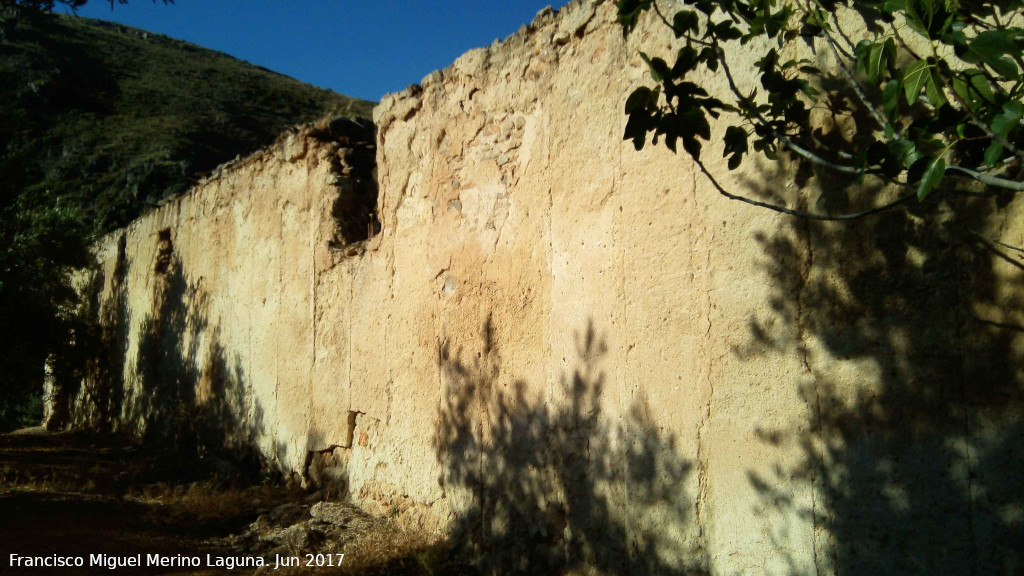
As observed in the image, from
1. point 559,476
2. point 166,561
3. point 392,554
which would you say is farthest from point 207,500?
point 559,476

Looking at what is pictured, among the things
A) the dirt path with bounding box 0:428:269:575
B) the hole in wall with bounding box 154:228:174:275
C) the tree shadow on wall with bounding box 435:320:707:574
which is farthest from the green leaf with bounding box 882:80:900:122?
the hole in wall with bounding box 154:228:174:275

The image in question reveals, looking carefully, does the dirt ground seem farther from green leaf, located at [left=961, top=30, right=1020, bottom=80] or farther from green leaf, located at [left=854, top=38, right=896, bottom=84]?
green leaf, located at [left=961, top=30, right=1020, bottom=80]

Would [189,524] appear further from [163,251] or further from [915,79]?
[915,79]

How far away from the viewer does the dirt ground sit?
4180 millimetres

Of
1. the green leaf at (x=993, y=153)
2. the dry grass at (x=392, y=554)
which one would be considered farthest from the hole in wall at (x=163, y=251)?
the green leaf at (x=993, y=153)

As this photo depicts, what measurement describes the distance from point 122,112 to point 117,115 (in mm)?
298

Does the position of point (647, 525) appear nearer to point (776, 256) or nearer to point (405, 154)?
point (776, 256)

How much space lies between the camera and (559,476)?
11.9ft

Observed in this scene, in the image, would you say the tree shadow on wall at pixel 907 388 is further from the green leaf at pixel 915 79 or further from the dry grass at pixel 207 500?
the dry grass at pixel 207 500

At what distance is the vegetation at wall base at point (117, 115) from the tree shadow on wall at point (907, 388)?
435 inches

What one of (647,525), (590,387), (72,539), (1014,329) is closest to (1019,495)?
(1014,329)

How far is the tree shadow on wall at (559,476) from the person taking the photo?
10.2ft

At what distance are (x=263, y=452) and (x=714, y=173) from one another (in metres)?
4.91

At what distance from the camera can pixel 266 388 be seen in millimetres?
6449
